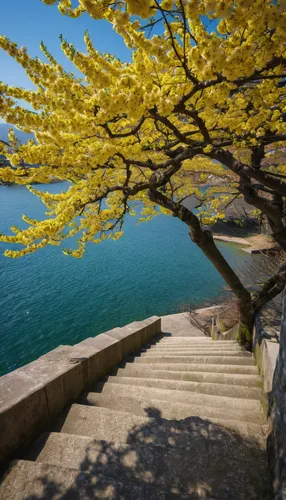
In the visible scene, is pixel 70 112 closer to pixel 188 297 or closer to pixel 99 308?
pixel 99 308

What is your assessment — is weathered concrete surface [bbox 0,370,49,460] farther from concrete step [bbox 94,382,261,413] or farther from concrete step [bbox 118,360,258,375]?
concrete step [bbox 118,360,258,375]

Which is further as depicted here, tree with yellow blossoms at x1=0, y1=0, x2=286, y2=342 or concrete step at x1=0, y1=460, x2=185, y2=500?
tree with yellow blossoms at x1=0, y1=0, x2=286, y2=342

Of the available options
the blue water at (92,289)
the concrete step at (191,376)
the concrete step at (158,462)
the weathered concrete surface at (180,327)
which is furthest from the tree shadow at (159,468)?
the blue water at (92,289)

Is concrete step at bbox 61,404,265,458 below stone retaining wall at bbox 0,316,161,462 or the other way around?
below

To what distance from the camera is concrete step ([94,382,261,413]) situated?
3.44 m

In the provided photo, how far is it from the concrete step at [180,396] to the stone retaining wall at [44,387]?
1.40 feet

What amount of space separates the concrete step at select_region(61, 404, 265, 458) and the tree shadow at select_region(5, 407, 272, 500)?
1 centimetres

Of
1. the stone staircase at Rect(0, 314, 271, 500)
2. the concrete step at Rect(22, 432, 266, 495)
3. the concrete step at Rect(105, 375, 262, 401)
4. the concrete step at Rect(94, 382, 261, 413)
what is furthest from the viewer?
the concrete step at Rect(105, 375, 262, 401)

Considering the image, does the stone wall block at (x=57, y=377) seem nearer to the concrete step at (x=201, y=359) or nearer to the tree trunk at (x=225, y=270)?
the concrete step at (x=201, y=359)

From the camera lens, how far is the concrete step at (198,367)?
14.8ft

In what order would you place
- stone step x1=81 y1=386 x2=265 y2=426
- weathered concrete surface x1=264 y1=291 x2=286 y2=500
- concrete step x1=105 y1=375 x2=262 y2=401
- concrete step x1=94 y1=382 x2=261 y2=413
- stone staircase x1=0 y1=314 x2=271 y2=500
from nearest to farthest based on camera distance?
weathered concrete surface x1=264 y1=291 x2=286 y2=500
stone staircase x1=0 y1=314 x2=271 y2=500
stone step x1=81 y1=386 x2=265 y2=426
concrete step x1=94 y1=382 x2=261 y2=413
concrete step x1=105 y1=375 x2=262 y2=401

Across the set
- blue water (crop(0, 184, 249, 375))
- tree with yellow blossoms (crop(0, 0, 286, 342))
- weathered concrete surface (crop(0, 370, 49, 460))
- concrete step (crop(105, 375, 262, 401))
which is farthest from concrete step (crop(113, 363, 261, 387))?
blue water (crop(0, 184, 249, 375))

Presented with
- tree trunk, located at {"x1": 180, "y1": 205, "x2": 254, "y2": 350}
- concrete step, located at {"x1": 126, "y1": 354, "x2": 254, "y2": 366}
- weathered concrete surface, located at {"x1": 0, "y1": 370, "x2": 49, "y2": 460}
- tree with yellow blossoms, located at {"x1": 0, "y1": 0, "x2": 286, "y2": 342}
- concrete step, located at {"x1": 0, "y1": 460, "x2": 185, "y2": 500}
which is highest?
tree with yellow blossoms, located at {"x1": 0, "y1": 0, "x2": 286, "y2": 342}

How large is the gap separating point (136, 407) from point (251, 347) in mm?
3398
